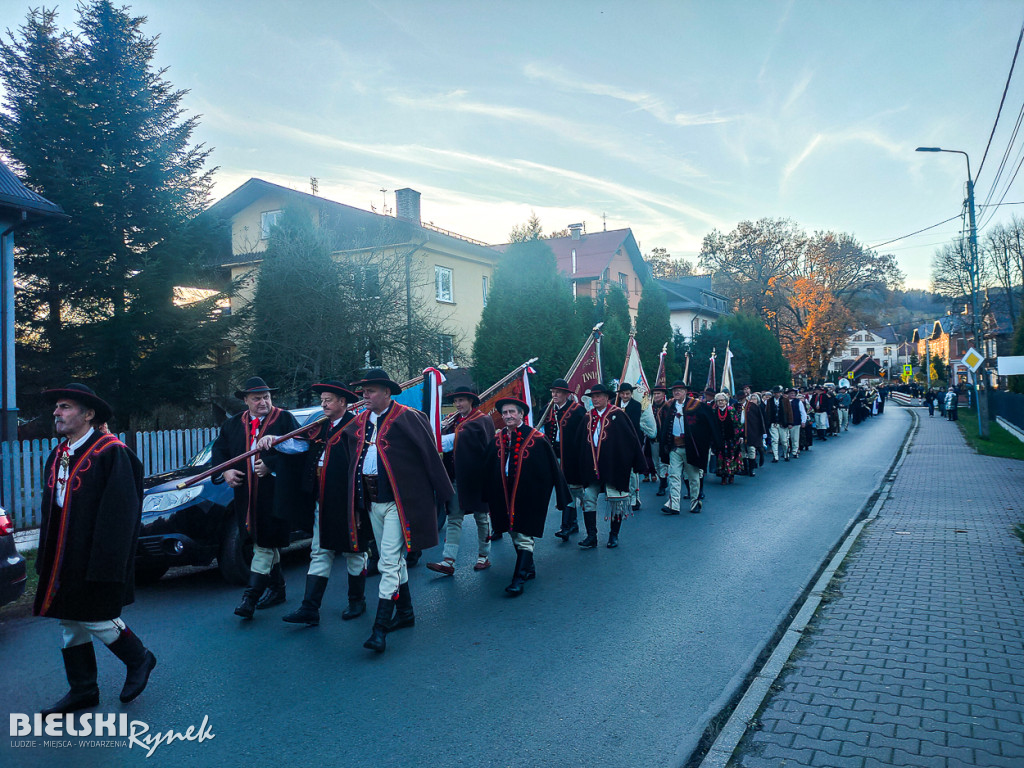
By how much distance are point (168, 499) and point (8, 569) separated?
5.02 ft

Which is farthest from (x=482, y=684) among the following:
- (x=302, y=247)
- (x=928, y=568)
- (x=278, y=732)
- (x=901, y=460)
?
(x=901, y=460)

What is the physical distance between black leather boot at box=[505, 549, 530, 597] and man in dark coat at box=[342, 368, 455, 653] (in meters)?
1.17

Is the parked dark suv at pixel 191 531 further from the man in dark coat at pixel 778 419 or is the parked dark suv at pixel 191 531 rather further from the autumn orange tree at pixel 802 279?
the autumn orange tree at pixel 802 279

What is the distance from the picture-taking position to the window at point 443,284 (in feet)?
90.0

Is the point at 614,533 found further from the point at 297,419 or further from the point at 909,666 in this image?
the point at 909,666

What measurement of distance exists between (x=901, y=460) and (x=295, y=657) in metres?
17.9

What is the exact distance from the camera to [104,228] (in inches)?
718

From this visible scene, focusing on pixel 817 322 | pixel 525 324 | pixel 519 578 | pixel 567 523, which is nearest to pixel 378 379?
pixel 519 578

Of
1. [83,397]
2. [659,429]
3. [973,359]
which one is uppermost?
[973,359]

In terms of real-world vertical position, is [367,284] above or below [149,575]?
above

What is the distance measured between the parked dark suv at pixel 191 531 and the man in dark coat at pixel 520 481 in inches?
97.9

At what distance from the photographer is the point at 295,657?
5176mm

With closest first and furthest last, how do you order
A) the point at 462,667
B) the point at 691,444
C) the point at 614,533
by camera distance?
the point at 462,667
the point at 614,533
the point at 691,444

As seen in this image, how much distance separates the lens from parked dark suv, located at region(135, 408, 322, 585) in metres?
6.77
